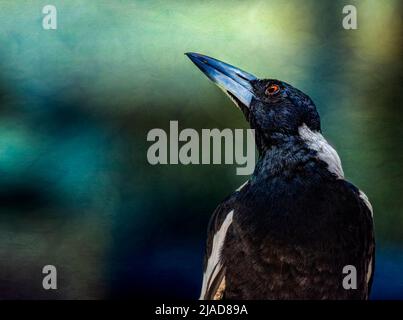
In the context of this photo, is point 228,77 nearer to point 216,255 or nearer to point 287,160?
point 287,160

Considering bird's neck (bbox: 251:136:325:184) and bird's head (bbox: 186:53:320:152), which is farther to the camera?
bird's head (bbox: 186:53:320:152)

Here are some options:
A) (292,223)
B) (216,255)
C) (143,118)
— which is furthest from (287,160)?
(143,118)

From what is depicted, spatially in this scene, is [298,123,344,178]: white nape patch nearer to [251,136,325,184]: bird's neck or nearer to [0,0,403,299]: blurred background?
[251,136,325,184]: bird's neck

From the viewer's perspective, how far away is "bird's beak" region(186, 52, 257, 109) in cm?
354

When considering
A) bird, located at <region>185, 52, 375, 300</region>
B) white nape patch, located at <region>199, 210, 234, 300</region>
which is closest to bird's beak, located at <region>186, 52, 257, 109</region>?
bird, located at <region>185, 52, 375, 300</region>

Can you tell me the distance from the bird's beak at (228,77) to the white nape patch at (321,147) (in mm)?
358

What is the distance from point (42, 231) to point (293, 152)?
1493 millimetres

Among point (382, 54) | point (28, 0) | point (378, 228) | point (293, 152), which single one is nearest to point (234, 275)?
point (293, 152)

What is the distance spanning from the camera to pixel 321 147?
337 cm

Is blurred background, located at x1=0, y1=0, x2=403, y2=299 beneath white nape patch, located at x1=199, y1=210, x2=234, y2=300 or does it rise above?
above

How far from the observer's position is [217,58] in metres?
3.70

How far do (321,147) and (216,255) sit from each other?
0.78m

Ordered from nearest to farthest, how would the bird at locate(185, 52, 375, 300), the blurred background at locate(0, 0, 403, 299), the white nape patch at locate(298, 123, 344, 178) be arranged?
the bird at locate(185, 52, 375, 300) < the white nape patch at locate(298, 123, 344, 178) < the blurred background at locate(0, 0, 403, 299)

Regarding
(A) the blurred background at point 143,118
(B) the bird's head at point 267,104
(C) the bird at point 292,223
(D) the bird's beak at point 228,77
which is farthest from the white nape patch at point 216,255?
(D) the bird's beak at point 228,77
